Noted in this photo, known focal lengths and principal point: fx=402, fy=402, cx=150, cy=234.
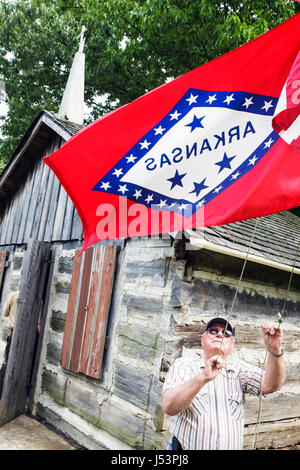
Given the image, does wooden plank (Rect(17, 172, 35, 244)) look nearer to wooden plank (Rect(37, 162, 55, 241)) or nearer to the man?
wooden plank (Rect(37, 162, 55, 241))

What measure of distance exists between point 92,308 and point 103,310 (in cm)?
24

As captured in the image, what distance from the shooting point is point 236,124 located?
268cm

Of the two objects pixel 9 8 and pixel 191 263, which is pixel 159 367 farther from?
pixel 9 8

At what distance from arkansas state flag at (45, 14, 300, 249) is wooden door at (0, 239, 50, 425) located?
361 centimetres

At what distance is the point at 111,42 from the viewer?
44.4ft

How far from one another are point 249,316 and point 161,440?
185 cm

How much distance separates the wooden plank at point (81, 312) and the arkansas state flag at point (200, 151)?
2630 mm

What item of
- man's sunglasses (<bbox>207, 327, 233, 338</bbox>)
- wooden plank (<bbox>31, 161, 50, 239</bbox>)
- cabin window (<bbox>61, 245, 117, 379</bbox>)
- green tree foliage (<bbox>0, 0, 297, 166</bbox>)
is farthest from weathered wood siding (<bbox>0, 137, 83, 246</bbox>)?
green tree foliage (<bbox>0, 0, 297, 166</bbox>)

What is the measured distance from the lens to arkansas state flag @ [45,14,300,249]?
8.15 ft

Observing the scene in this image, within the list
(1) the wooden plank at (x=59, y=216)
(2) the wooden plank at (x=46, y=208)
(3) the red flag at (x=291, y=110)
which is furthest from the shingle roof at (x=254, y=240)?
(2) the wooden plank at (x=46, y=208)

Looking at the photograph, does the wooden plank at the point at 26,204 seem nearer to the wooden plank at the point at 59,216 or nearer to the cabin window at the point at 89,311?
the wooden plank at the point at 59,216

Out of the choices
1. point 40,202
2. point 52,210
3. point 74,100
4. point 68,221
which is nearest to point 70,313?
point 68,221

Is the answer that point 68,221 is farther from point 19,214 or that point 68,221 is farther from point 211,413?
point 211,413

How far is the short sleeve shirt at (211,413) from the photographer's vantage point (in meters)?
2.64
